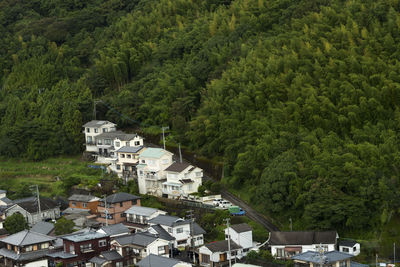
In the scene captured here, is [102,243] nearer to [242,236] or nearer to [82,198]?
[242,236]

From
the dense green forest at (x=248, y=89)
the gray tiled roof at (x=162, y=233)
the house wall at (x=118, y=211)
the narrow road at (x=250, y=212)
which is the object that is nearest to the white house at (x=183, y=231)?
the gray tiled roof at (x=162, y=233)

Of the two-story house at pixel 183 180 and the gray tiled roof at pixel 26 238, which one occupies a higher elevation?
the two-story house at pixel 183 180

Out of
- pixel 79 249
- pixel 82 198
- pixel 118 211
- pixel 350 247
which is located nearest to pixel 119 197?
pixel 118 211

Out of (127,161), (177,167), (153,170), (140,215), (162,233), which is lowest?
(162,233)

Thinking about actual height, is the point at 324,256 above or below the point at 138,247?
above

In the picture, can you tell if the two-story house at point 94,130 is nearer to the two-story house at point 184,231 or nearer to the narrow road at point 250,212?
the narrow road at point 250,212

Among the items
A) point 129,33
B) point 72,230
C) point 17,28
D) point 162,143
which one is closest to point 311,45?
point 162,143

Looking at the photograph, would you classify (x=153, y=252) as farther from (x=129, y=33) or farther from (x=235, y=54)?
(x=129, y=33)
